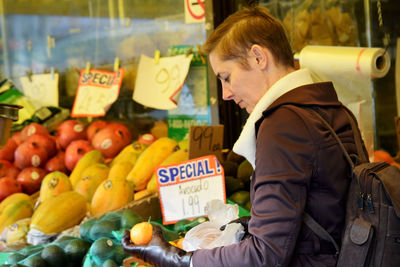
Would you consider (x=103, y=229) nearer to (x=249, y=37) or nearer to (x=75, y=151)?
(x=249, y=37)

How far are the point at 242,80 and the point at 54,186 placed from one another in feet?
6.66

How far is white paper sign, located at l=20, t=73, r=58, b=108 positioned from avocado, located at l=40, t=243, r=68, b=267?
2483 mm

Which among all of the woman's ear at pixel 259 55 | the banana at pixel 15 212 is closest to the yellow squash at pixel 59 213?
the banana at pixel 15 212

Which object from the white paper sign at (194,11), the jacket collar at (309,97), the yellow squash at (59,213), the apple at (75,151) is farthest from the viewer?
the apple at (75,151)

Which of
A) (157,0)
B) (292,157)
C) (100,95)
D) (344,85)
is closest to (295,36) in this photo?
(344,85)

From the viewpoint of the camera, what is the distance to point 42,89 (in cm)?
452

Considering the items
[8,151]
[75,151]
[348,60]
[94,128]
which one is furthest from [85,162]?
[348,60]

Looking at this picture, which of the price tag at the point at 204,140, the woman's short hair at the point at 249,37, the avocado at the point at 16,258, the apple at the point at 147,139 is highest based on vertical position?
the woman's short hair at the point at 249,37

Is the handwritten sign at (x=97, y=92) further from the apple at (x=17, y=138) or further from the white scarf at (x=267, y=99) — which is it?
the white scarf at (x=267, y=99)

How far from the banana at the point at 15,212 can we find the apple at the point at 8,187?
370 millimetres

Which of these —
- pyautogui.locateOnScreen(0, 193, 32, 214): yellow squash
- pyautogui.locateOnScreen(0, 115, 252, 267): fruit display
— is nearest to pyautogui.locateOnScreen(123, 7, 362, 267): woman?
pyautogui.locateOnScreen(0, 115, 252, 267): fruit display

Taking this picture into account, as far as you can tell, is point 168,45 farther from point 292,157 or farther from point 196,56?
point 292,157

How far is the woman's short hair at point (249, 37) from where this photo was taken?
1354 mm

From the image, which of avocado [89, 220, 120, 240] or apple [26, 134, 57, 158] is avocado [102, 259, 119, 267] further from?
apple [26, 134, 57, 158]
